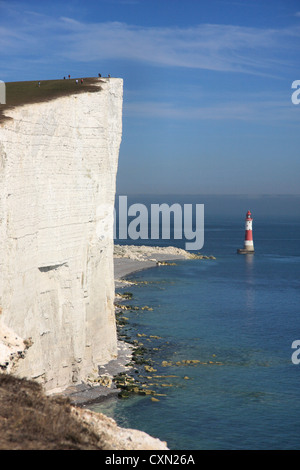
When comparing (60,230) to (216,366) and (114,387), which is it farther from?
(216,366)

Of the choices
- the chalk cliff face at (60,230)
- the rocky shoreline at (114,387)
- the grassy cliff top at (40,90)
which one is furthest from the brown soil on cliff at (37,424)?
the grassy cliff top at (40,90)

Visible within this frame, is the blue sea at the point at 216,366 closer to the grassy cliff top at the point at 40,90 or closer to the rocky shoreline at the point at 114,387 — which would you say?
the rocky shoreline at the point at 114,387

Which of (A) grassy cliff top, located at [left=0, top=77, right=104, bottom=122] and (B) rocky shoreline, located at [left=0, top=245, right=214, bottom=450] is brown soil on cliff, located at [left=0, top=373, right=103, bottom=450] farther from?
(A) grassy cliff top, located at [left=0, top=77, right=104, bottom=122]

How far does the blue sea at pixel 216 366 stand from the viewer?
22219 mm

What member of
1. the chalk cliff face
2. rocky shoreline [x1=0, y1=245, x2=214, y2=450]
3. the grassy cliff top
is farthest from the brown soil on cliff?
the grassy cliff top

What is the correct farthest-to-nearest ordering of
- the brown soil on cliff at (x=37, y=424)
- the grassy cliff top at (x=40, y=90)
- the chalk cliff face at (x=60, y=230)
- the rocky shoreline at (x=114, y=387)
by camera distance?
the grassy cliff top at (x=40, y=90), the chalk cliff face at (x=60, y=230), the rocky shoreline at (x=114, y=387), the brown soil on cliff at (x=37, y=424)

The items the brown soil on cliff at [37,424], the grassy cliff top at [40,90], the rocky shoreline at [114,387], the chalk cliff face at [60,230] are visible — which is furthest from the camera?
the grassy cliff top at [40,90]

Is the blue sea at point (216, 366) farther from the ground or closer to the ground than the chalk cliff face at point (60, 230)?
closer to the ground

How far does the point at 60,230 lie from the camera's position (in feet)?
81.4

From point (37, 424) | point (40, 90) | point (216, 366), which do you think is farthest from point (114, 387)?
point (40, 90)

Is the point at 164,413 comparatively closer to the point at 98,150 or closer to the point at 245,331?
the point at 98,150

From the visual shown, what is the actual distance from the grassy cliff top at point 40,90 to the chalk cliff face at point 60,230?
67cm

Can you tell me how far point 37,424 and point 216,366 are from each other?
19698 mm

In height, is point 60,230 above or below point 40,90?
below
